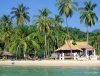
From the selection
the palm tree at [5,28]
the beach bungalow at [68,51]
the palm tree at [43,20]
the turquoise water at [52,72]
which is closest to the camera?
the turquoise water at [52,72]

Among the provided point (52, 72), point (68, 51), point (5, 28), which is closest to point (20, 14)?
point (5, 28)

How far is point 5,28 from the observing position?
58.6 meters

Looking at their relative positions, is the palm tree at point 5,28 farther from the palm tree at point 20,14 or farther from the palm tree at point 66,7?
the palm tree at point 66,7

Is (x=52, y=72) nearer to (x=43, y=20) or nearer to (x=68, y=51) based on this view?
(x=68, y=51)

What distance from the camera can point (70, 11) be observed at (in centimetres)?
5050

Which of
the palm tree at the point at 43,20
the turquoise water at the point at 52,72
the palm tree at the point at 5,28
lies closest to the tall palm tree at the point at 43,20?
the palm tree at the point at 43,20

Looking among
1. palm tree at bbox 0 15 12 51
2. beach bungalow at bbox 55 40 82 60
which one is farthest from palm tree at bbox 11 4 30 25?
beach bungalow at bbox 55 40 82 60

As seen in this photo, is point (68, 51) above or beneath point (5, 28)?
beneath

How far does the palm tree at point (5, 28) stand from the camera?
58.5m

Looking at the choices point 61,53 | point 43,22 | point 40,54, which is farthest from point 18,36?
point 40,54

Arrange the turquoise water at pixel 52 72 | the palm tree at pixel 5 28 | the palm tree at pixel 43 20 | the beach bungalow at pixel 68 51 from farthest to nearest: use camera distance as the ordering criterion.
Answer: the palm tree at pixel 5 28 → the palm tree at pixel 43 20 → the beach bungalow at pixel 68 51 → the turquoise water at pixel 52 72

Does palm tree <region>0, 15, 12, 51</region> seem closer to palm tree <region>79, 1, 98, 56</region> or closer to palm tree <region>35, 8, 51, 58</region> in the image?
palm tree <region>35, 8, 51, 58</region>

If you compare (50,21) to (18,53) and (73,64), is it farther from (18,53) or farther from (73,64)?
(73,64)

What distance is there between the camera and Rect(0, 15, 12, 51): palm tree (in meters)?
58.5
